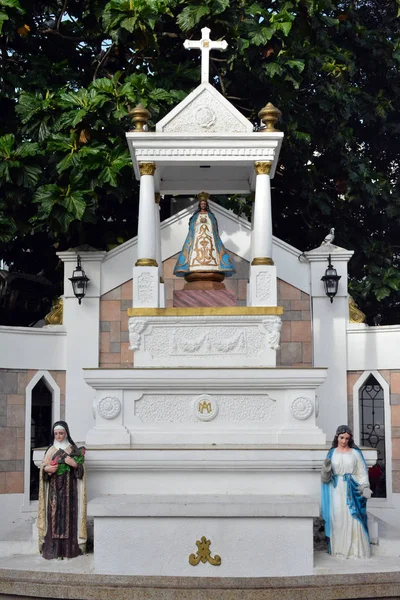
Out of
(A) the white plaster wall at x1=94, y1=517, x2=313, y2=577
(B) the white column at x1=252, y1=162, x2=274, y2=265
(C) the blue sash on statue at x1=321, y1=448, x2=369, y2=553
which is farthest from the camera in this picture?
(B) the white column at x1=252, y1=162, x2=274, y2=265

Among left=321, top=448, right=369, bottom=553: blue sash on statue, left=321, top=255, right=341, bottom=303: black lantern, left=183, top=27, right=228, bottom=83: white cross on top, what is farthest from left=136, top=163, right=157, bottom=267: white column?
left=321, top=255, right=341, bottom=303: black lantern

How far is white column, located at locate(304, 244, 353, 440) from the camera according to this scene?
15453 millimetres

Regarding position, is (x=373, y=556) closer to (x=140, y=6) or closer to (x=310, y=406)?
(x=310, y=406)

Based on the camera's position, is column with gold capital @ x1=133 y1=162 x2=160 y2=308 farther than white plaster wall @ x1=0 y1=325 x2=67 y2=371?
No

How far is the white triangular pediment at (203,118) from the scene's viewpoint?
12.5 metres

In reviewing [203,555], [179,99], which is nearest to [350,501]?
[203,555]

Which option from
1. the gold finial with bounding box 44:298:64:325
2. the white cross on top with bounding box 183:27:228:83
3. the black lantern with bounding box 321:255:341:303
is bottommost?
the gold finial with bounding box 44:298:64:325

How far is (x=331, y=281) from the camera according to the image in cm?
1555

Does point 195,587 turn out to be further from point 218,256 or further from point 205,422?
point 218,256

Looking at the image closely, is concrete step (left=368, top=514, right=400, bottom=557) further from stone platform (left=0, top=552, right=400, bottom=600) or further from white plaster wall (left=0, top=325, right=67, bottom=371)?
white plaster wall (left=0, top=325, right=67, bottom=371)

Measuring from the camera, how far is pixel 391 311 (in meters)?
21.1

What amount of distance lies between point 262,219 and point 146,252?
1538mm

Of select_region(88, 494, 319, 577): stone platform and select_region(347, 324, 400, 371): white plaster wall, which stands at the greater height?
select_region(347, 324, 400, 371): white plaster wall

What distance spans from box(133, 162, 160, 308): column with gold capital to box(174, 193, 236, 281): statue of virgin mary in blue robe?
60 centimetres
